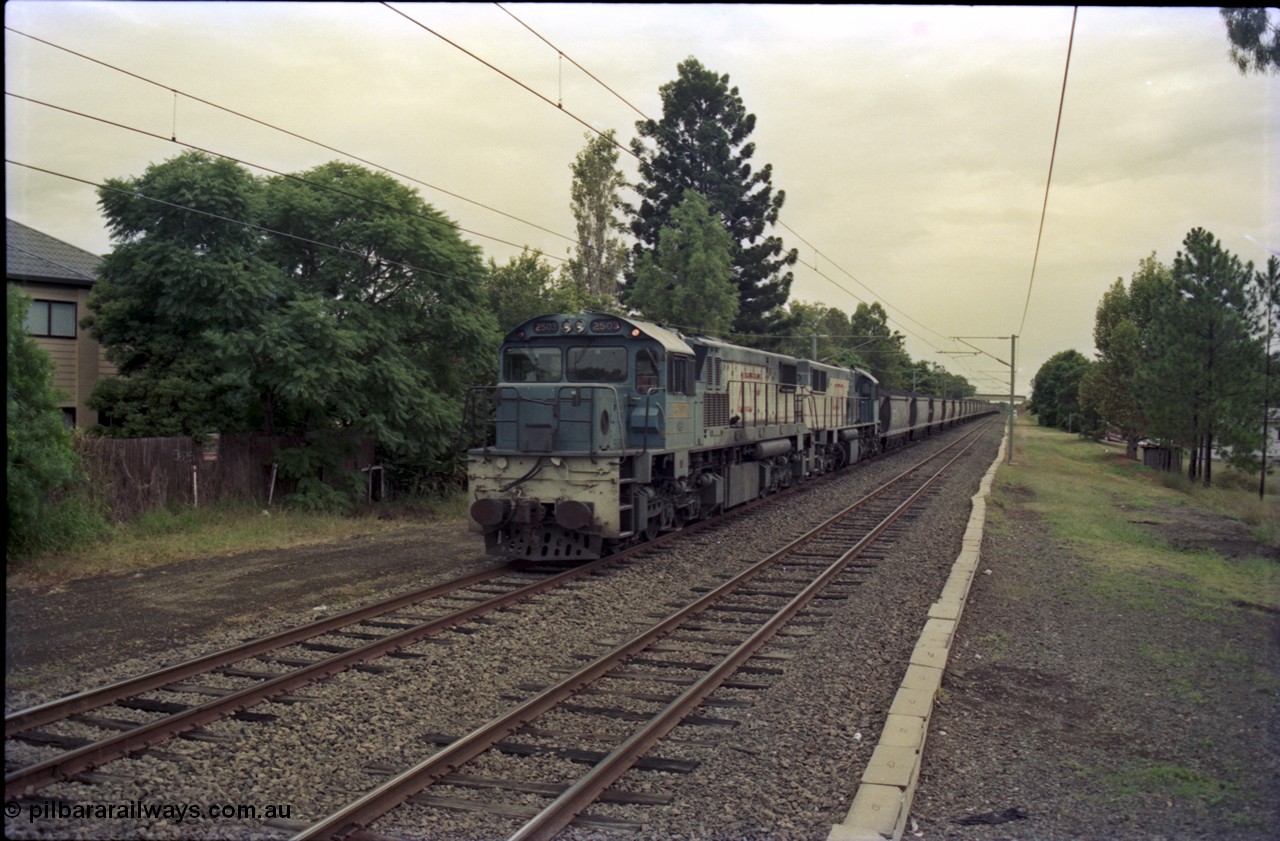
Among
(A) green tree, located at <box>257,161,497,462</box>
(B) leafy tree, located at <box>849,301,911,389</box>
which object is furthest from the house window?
(B) leafy tree, located at <box>849,301,911,389</box>

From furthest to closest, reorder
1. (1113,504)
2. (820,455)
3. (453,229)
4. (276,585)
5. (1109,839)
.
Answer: (820,455) < (1113,504) < (453,229) < (276,585) < (1109,839)

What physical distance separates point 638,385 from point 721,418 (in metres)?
3.29

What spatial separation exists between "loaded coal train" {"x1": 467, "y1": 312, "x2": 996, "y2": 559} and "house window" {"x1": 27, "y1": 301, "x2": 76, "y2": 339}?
39.8 ft

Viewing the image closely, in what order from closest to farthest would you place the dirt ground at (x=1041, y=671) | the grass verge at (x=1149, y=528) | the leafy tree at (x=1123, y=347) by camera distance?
1. the dirt ground at (x=1041, y=671)
2. the grass verge at (x=1149, y=528)
3. the leafy tree at (x=1123, y=347)

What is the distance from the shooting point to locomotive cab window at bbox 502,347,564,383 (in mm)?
13359

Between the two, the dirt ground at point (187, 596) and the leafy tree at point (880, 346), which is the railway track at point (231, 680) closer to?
the dirt ground at point (187, 596)

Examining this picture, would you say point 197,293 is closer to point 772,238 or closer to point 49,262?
point 49,262

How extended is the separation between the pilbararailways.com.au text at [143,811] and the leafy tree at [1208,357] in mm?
30914

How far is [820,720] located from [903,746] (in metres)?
0.85

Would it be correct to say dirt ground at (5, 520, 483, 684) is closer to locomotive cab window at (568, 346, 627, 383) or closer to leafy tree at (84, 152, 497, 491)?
locomotive cab window at (568, 346, 627, 383)

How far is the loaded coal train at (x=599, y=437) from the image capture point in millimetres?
12023

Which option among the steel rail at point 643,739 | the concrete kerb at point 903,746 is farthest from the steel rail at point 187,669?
the concrete kerb at point 903,746

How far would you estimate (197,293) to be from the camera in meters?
16.7

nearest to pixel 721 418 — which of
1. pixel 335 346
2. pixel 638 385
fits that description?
pixel 638 385
